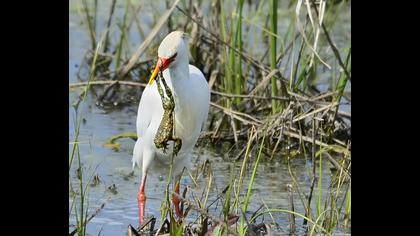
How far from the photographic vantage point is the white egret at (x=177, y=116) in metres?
4.50

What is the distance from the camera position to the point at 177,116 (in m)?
4.66

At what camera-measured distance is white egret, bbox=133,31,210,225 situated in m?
4.50

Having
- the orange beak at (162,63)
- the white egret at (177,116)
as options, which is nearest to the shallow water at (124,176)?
the white egret at (177,116)

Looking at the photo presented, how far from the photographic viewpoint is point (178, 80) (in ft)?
14.8

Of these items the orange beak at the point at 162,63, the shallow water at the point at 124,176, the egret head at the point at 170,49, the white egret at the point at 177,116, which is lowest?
the shallow water at the point at 124,176

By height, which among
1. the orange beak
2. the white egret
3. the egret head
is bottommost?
the white egret

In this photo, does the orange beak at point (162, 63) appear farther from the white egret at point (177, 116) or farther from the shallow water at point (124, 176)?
the shallow water at point (124, 176)

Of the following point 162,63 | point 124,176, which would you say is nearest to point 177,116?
point 162,63

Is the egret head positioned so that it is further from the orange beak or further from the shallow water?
the shallow water

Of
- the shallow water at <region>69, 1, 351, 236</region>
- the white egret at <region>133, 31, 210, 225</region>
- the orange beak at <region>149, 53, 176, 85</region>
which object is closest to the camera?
the orange beak at <region>149, 53, 176, 85</region>

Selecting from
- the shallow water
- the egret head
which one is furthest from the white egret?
the shallow water
